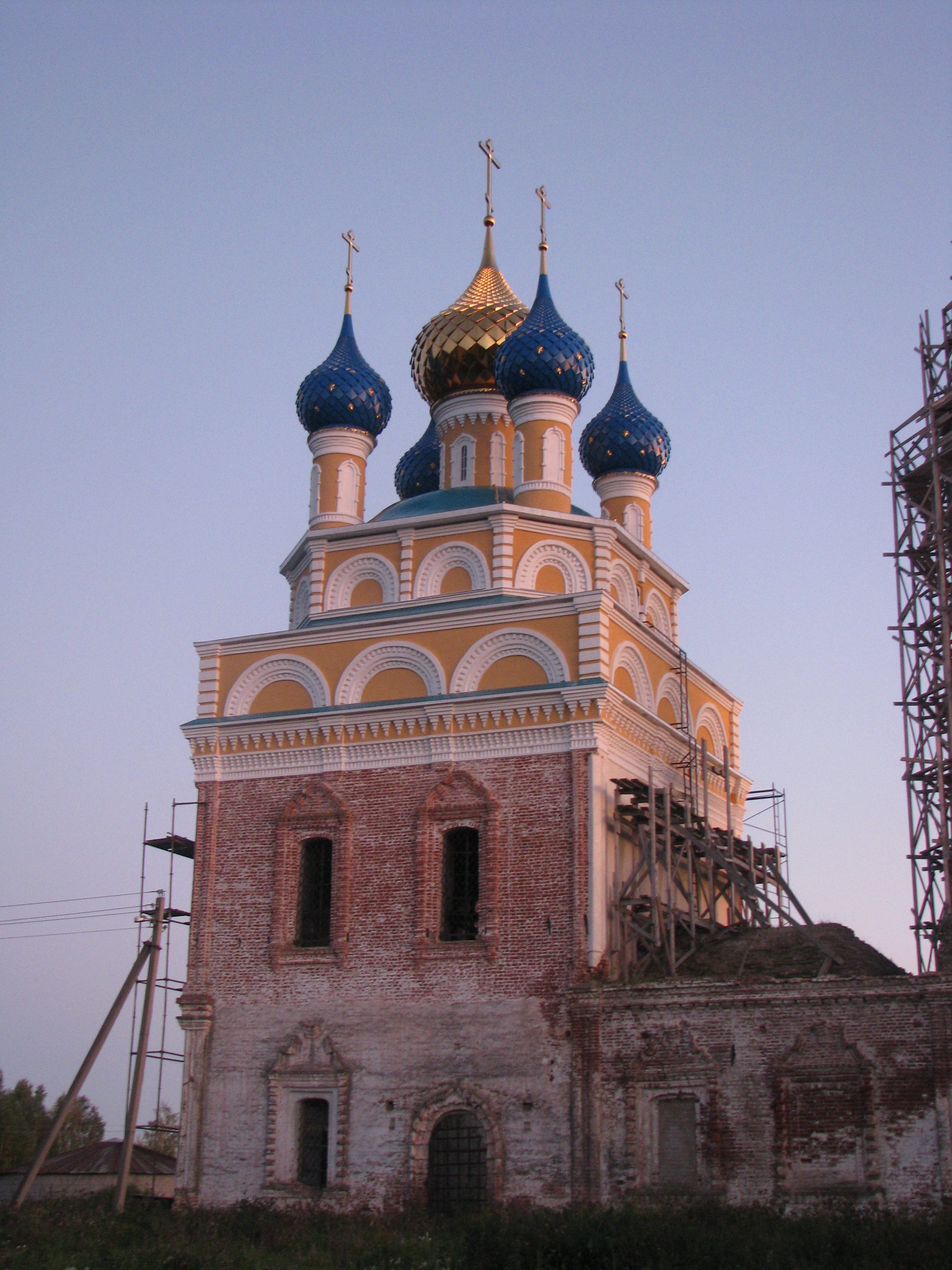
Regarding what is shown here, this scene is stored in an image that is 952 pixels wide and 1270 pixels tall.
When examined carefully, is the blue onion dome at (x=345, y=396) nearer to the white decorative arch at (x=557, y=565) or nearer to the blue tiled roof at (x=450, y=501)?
the blue tiled roof at (x=450, y=501)

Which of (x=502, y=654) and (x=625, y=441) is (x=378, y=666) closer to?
(x=502, y=654)

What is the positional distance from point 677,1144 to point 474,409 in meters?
10.5

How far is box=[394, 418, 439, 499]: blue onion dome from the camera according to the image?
23016 mm

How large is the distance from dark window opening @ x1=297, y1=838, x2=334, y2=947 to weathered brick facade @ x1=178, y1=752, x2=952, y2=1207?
165mm

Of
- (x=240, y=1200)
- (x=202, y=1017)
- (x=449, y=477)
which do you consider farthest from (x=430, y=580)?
(x=240, y=1200)

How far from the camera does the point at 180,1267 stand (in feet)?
45.3

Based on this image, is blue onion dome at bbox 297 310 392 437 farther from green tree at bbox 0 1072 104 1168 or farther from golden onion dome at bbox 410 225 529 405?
green tree at bbox 0 1072 104 1168

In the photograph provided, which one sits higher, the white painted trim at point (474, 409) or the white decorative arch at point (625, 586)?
the white painted trim at point (474, 409)

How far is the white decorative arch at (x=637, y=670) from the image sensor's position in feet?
60.4

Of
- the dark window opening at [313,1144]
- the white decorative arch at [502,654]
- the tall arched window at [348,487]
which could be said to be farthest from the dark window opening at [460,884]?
the tall arched window at [348,487]

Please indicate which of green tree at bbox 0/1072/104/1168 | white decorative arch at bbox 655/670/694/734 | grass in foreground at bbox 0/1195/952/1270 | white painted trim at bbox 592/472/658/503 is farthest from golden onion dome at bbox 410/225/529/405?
green tree at bbox 0/1072/104/1168

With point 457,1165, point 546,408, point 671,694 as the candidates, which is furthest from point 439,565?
point 457,1165

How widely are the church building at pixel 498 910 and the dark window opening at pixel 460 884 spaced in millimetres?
28

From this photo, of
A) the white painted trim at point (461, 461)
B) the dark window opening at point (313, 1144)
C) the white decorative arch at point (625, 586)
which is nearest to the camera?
the dark window opening at point (313, 1144)
